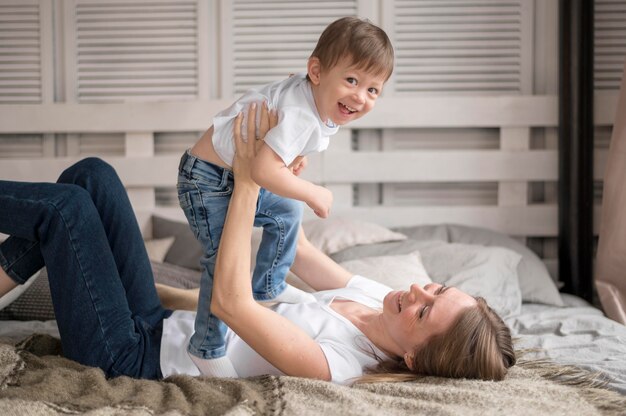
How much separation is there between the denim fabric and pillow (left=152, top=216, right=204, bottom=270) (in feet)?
3.70

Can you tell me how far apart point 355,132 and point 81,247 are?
1901 mm

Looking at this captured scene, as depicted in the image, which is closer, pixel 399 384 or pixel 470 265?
pixel 399 384

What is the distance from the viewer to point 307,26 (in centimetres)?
322

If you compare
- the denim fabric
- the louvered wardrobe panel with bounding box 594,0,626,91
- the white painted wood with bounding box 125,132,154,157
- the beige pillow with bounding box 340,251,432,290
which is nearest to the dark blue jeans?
the denim fabric

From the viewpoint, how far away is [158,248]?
2867mm

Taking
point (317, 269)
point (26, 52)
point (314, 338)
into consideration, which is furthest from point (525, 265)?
point (26, 52)

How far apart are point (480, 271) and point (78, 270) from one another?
141 centimetres

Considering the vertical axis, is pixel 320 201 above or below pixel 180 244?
above

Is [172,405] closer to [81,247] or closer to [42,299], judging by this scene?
[81,247]

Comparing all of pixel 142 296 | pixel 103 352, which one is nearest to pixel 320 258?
pixel 142 296

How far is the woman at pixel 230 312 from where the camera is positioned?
141 centimetres

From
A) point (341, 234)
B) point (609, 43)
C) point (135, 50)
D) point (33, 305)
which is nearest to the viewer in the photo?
point (33, 305)

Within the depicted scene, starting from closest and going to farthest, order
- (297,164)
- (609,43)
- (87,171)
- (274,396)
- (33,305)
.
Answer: (274,396), (297,164), (87,171), (33,305), (609,43)

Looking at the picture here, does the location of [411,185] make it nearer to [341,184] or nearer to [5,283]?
[341,184]
